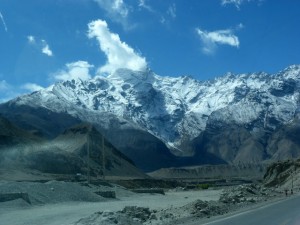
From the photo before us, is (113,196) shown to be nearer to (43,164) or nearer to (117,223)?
(117,223)

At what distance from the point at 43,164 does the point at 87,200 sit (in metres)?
75.0

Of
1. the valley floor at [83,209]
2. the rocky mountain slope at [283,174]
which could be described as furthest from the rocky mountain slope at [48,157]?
the valley floor at [83,209]

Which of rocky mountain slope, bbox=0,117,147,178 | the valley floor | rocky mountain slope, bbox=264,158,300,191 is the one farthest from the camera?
rocky mountain slope, bbox=0,117,147,178

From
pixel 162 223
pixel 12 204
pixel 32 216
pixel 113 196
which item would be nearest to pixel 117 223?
pixel 162 223

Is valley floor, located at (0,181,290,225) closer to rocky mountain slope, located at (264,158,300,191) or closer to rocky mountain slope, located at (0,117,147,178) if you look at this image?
rocky mountain slope, located at (264,158,300,191)

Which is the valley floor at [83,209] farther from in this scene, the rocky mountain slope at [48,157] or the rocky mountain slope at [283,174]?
the rocky mountain slope at [48,157]

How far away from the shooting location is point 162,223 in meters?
28.1

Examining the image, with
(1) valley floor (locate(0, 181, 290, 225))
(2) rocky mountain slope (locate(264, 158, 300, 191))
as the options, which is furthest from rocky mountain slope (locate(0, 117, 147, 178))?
(1) valley floor (locate(0, 181, 290, 225))

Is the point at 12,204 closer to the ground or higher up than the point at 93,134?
closer to the ground

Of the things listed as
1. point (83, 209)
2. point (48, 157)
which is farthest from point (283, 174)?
point (83, 209)

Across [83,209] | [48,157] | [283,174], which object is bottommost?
[83,209]

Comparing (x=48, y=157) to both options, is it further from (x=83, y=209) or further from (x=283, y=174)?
(x=83, y=209)

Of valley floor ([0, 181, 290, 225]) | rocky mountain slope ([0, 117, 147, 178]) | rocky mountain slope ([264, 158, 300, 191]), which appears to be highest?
rocky mountain slope ([0, 117, 147, 178])

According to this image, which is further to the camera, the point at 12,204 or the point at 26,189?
the point at 26,189
